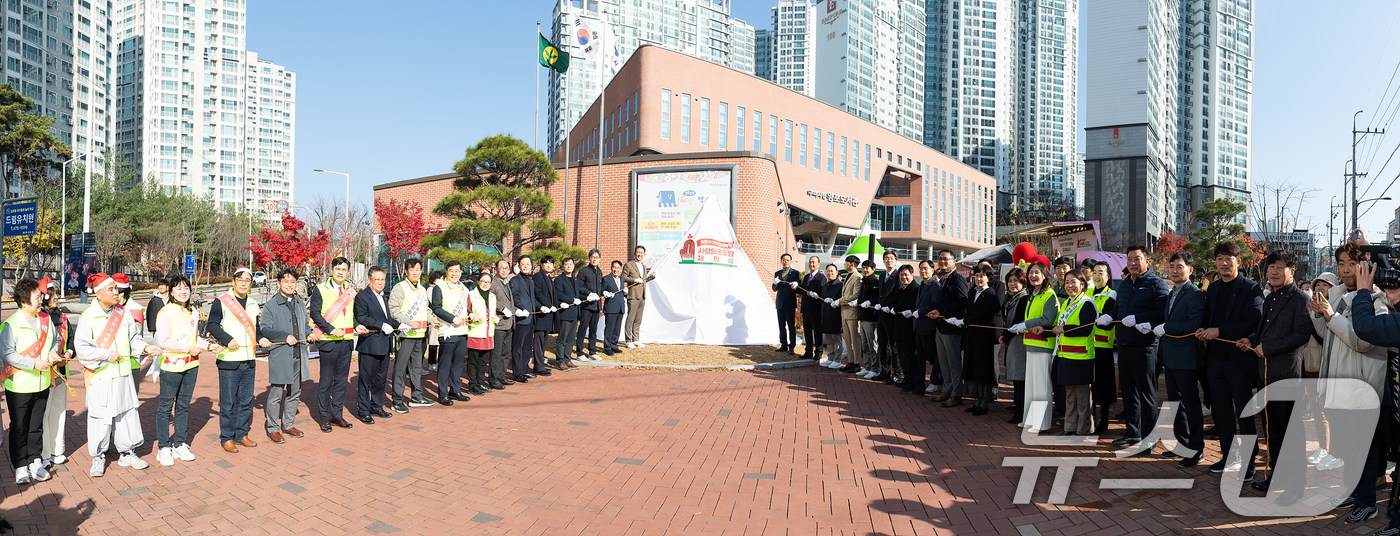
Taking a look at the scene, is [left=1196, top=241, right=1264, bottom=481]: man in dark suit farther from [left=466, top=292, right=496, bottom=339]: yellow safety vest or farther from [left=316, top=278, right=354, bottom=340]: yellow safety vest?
[left=316, top=278, right=354, bottom=340]: yellow safety vest

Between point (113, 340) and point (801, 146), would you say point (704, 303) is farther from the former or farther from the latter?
point (801, 146)

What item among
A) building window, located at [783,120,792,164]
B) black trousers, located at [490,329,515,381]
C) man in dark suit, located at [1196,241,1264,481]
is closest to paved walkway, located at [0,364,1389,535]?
man in dark suit, located at [1196,241,1264,481]

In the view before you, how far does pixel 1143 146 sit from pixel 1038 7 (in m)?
67.6

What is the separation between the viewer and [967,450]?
620 centimetres

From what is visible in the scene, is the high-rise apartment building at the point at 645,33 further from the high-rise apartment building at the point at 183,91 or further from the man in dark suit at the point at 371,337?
the man in dark suit at the point at 371,337

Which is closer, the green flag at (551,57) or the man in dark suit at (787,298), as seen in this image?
the man in dark suit at (787,298)

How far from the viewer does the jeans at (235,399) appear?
6121mm

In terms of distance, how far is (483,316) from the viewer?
8820mm

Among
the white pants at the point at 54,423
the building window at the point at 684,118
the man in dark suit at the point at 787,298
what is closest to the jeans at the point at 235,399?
the white pants at the point at 54,423

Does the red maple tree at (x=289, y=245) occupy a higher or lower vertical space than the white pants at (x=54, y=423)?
higher

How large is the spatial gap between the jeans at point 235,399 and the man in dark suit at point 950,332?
23.6ft

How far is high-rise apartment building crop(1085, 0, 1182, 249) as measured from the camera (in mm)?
94250

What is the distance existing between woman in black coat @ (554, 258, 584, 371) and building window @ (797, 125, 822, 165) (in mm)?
37986

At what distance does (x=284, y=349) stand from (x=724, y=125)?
1481 inches
